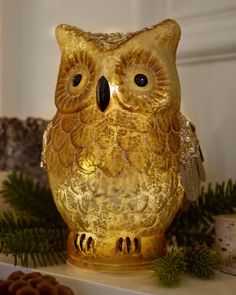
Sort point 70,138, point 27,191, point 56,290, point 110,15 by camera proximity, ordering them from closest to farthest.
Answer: point 56,290, point 70,138, point 27,191, point 110,15

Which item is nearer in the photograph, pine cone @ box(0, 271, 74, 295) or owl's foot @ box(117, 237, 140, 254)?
pine cone @ box(0, 271, 74, 295)

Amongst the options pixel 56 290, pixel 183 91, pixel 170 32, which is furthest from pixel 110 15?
pixel 56 290

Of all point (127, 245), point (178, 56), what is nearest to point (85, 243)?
point (127, 245)

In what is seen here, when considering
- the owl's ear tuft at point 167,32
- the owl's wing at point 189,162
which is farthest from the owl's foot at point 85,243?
the owl's ear tuft at point 167,32

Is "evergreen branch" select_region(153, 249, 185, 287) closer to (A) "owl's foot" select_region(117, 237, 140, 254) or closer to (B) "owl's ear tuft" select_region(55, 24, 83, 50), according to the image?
(A) "owl's foot" select_region(117, 237, 140, 254)

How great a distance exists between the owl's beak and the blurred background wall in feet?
0.84

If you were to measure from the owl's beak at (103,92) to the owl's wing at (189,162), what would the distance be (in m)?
0.09

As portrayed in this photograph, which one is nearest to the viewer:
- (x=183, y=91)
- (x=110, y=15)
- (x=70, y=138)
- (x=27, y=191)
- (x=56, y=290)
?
(x=56, y=290)

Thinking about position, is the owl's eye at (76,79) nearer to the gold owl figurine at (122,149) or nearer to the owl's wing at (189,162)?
the gold owl figurine at (122,149)

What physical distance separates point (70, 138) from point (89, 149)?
0.09ft

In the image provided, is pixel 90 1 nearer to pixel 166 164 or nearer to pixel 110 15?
pixel 110 15

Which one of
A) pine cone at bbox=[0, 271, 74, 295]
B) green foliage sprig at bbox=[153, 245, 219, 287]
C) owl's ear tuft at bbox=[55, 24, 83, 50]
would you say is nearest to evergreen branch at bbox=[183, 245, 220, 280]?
green foliage sprig at bbox=[153, 245, 219, 287]

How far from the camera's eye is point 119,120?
47 cm

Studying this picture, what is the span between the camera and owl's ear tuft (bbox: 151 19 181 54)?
485 millimetres
